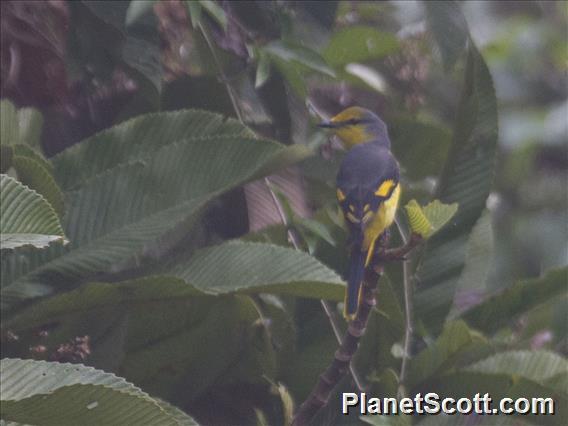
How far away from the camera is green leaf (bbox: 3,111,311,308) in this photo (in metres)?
2.60

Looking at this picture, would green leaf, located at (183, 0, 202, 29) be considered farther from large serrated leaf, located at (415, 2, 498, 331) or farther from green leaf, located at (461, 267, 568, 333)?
green leaf, located at (461, 267, 568, 333)

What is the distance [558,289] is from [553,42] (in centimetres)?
73

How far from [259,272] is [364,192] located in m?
0.32

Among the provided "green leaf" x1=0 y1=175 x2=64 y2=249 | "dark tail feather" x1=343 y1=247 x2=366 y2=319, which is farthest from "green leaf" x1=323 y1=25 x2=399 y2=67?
"green leaf" x1=0 y1=175 x2=64 y2=249

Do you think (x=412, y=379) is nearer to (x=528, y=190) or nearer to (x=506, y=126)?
(x=506, y=126)

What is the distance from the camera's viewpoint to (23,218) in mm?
2104

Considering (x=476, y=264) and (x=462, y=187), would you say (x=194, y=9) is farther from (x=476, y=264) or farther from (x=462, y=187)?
(x=476, y=264)

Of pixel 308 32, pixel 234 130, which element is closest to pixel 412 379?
pixel 234 130

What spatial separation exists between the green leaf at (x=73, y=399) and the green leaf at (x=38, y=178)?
534mm

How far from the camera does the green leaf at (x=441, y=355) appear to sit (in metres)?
2.71

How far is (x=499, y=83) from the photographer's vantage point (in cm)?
343

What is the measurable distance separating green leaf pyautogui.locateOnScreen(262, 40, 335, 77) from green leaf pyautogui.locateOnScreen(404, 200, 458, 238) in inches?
41.5

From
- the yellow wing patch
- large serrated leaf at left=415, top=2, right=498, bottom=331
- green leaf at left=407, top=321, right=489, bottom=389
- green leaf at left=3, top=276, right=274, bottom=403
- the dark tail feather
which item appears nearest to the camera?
the dark tail feather

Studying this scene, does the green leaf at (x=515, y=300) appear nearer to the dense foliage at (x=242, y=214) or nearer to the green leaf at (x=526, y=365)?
the dense foliage at (x=242, y=214)
